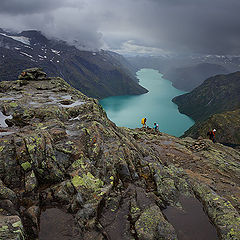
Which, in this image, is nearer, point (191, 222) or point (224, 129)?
point (191, 222)

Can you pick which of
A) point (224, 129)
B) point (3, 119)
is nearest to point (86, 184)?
point (3, 119)

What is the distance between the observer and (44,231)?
1073 centimetres

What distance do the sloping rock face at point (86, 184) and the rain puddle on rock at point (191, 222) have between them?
695 mm

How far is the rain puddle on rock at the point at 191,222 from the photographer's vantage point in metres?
12.8

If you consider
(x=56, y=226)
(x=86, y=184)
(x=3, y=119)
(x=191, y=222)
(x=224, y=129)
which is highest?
(x=3, y=119)

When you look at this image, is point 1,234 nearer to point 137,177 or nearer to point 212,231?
point 137,177

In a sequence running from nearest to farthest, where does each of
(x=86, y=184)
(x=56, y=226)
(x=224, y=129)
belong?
1. (x=56, y=226)
2. (x=86, y=184)
3. (x=224, y=129)

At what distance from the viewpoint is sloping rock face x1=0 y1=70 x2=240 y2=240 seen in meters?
11.6

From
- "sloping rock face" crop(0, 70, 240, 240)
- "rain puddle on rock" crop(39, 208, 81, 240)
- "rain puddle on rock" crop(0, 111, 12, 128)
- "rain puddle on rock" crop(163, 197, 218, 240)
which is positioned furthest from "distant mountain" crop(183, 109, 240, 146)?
"rain puddle on rock" crop(39, 208, 81, 240)

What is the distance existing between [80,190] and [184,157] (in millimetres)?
27527

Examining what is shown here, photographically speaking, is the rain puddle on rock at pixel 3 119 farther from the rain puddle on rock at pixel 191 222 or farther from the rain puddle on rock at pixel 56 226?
the rain puddle on rock at pixel 191 222

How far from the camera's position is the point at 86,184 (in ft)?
46.0

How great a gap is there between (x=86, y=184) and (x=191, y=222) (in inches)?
402

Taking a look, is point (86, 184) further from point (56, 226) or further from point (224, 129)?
point (224, 129)
